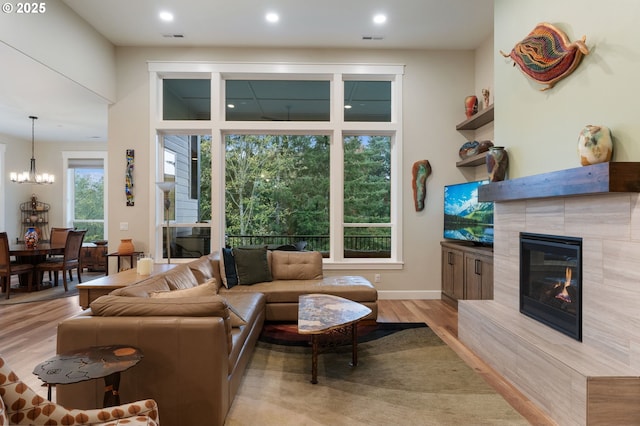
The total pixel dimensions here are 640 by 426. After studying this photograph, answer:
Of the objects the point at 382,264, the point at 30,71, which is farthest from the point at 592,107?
the point at 30,71

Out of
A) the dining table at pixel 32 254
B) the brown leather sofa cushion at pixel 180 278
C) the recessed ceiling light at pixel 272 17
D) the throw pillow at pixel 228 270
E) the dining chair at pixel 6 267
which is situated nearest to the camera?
the brown leather sofa cushion at pixel 180 278

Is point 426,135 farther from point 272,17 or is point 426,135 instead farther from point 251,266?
point 251,266

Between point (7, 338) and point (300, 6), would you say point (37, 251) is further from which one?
point (300, 6)

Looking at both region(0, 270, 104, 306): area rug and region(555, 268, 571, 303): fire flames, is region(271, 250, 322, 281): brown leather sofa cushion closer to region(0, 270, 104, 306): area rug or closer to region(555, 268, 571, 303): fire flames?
region(555, 268, 571, 303): fire flames

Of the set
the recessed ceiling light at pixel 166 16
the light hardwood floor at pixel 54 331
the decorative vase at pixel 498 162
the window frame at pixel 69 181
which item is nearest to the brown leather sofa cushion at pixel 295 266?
the light hardwood floor at pixel 54 331

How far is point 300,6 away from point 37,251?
5.66 metres

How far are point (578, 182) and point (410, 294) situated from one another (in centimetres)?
335

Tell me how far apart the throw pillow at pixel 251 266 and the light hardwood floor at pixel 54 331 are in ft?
5.10

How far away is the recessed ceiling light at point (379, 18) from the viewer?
438 centimetres

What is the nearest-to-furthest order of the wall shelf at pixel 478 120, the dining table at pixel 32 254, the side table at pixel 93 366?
the side table at pixel 93 366 → the wall shelf at pixel 478 120 → the dining table at pixel 32 254

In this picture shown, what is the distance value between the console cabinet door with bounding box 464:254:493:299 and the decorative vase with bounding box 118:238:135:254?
4560 millimetres

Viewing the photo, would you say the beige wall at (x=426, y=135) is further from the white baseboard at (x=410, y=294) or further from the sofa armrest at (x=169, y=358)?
the sofa armrest at (x=169, y=358)

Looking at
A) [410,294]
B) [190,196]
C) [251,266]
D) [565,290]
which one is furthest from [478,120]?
[190,196]

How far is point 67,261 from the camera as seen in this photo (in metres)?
6.21
